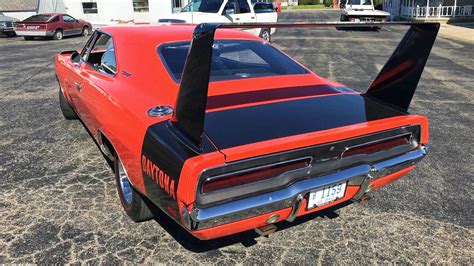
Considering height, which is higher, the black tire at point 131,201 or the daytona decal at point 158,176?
the daytona decal at point 158,176

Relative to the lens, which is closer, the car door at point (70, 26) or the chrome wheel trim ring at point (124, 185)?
the chrome wheel trim ring at point (124, 185)

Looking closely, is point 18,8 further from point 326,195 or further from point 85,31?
point 326,195

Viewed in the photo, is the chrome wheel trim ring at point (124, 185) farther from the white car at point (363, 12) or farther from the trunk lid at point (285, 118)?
the white car at point (363, 12)

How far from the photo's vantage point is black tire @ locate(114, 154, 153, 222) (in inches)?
117

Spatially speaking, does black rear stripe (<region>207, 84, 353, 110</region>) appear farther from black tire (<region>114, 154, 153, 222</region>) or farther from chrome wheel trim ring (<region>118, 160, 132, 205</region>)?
chrome wheel trim ring (<region>118, 160, 132, 205</region>)

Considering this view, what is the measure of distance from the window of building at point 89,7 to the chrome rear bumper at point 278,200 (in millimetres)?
26275

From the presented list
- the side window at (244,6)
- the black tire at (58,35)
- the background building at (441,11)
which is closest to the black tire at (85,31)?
the black tire at (58,35)

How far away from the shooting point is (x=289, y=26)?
99.0 inches

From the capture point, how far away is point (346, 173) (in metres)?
2.54

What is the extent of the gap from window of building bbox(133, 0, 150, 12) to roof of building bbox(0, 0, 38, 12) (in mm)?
5965

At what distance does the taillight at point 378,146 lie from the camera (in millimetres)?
2633

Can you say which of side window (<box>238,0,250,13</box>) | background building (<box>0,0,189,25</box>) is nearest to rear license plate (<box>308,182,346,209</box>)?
side window (<box>238,0,250,13</box>)

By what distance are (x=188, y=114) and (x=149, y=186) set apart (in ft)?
1.79

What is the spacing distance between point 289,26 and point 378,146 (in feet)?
3.46
